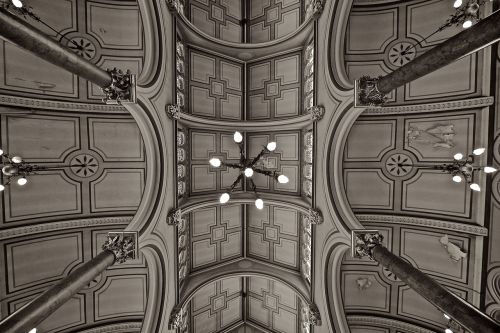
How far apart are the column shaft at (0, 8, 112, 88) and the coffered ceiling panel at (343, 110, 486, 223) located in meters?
6.83

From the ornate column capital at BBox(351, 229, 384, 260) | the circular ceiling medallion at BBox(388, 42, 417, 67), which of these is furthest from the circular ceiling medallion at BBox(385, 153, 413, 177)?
the circular ceiling medallion at BBox(388, 42, 417, 67)

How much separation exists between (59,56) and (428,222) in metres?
9.10

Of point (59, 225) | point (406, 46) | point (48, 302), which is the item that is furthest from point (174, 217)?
point (406, 46)

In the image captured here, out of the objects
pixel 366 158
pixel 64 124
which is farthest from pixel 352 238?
pixel 64 124

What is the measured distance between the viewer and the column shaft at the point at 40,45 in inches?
131

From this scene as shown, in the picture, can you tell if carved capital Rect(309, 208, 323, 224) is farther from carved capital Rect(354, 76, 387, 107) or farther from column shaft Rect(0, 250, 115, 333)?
column shaft Rect(0, 250, 115, 333)

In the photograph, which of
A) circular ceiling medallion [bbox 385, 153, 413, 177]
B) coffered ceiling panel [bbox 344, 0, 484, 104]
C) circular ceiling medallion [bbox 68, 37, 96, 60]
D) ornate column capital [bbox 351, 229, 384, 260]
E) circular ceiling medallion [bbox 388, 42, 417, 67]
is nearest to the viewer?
ornate column capital [bbox 351, 229, 384, 260]

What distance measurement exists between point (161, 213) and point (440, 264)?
7924 mm

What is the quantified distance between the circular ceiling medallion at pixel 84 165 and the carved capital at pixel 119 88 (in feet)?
10.3

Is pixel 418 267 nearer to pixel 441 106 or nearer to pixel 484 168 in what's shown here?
pixel 484 168

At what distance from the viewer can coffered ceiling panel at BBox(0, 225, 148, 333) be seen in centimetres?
696

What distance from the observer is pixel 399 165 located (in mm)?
7738

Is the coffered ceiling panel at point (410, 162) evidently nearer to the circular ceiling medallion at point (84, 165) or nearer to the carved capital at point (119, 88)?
the carved capital at point (119, 88)

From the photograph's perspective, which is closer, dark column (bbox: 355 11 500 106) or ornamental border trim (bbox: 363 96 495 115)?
dark column (bbox: 355 11 500 106)
